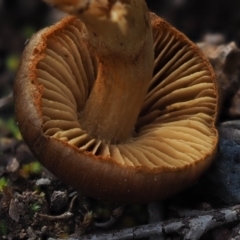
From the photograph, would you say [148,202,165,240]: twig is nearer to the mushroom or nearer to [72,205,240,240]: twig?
[72,205,240,240]: twig

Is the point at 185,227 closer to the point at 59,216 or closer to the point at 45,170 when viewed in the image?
the point at 59,216

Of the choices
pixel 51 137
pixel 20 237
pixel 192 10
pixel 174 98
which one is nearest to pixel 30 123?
pixel 51 137

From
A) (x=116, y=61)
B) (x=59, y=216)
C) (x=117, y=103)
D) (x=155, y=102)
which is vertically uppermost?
(x=116, y=61)

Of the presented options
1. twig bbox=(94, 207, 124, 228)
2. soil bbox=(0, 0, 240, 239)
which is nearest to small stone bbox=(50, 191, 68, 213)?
soil bbox=(0, 0, 240, 239)

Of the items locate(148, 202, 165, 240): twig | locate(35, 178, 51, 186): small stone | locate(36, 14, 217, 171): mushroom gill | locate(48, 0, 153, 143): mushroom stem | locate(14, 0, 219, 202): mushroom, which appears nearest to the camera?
locate(48, 0, 153, 143): mushroom stem

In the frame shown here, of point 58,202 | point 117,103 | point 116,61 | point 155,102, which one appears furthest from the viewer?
point 155,102

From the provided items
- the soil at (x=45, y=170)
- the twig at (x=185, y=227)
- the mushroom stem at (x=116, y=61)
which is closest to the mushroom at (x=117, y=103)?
the mushroom stem at (x=116, y=61)

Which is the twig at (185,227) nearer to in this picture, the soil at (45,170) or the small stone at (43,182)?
the soil at (45,170)

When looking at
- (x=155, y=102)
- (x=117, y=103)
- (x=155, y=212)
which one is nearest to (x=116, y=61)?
(x=117, y=103)

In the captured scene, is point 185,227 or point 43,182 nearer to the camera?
point 185,227
